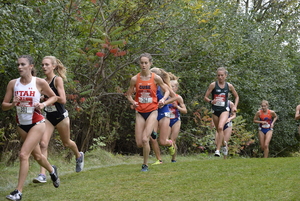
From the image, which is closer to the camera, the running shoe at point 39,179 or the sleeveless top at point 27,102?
the sleeveless top at point 27,102

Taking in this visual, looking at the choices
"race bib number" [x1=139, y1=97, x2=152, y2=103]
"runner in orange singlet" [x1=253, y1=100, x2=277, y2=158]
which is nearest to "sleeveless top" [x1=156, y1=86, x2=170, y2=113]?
"race bib number" [x1=139, y1=97, x2=152, y2=103]

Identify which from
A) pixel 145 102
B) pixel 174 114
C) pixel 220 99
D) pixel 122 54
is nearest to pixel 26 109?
pixel 145 102

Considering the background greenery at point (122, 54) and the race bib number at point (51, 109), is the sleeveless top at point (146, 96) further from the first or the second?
the background greenery at point (122, 54)

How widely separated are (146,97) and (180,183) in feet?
7.38

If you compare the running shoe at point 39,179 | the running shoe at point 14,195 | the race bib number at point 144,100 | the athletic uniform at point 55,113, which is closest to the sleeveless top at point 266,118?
the race bib number at point 144,100

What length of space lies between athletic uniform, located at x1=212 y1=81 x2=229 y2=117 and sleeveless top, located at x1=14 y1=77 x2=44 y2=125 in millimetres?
6454

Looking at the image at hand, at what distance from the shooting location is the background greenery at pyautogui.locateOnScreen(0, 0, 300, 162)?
35.6 ft

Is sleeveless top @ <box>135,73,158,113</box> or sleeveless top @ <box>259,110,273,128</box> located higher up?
sleeveless top @ <box>135,73,158,113</box>

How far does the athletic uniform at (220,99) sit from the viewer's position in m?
12.6

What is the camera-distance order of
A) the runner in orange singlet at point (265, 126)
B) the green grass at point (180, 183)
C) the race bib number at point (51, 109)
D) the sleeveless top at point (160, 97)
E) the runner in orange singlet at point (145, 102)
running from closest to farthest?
the green grass at point (180, 183), the race bib number at point (51, 109), the runner in orange singlet at point (145, 102), the sleeveless top at point (160, 97), the runner in orange singlet at point (265, 126)

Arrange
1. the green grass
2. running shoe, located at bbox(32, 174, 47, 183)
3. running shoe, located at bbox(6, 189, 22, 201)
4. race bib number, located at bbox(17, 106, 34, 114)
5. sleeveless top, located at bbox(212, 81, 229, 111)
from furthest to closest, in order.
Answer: sleeveless top, located at bbox(212, 81, 229, 111), running shoe, located at bbox(32, 174, 47, 183), the green grass, race bib number, located at bbox(17, 106, 34, 114), running shoe, located at bbox(6, 189, 22, 201)

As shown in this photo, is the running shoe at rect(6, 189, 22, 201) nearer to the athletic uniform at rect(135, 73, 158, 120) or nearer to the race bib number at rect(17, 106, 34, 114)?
the race bib number at rect(17, 106, 34, 114)

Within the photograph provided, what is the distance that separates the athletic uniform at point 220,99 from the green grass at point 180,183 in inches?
70.7

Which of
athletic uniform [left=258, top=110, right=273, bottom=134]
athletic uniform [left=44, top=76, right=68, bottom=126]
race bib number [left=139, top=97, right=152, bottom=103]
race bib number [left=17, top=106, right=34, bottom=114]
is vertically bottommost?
athletic uniform [left=258, top=110, right=273, bottom=134]
